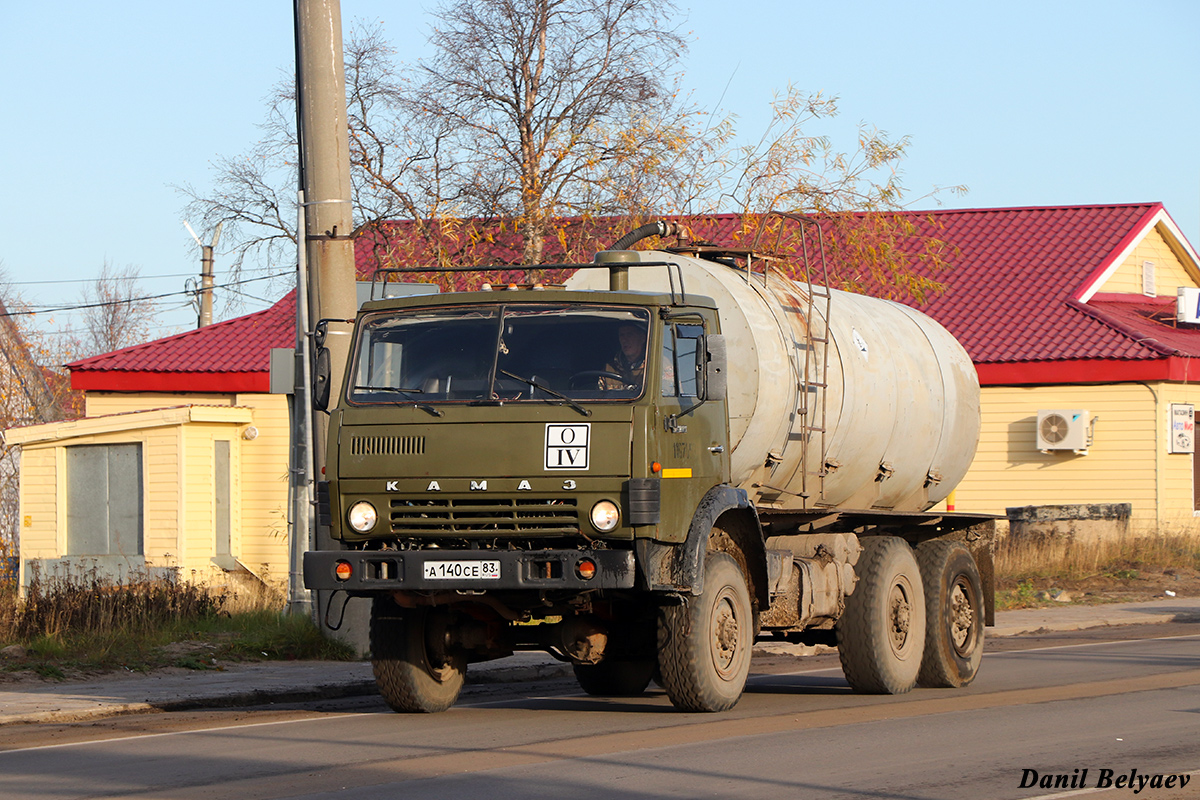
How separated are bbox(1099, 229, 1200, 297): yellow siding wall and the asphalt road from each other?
2281 centimetres

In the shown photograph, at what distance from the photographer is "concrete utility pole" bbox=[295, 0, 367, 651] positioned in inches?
604

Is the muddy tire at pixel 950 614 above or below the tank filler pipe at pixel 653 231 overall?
below

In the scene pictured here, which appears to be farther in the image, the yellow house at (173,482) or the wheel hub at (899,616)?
the yellow house at (173,482)

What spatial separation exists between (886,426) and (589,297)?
4.07 m

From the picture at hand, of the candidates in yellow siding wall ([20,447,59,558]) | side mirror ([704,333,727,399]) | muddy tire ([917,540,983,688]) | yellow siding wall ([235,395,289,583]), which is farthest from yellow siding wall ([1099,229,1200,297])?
side mirror ([704,333,727,399])

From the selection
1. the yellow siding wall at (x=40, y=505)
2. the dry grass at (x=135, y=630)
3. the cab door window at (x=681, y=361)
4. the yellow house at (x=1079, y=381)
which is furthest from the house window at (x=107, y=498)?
the cab door window at (x=681, y=361)

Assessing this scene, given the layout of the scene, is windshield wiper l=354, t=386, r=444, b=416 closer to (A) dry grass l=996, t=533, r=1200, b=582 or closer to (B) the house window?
(A) dry grass l=996, t=533, r=1200, b=582

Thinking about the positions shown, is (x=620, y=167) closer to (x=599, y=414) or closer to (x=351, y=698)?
(x=351, y=698)

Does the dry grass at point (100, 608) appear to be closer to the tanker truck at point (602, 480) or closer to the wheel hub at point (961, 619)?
the tanker truck at point (602, 480)

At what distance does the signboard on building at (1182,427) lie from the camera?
30.9m

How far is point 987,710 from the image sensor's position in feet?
38.2

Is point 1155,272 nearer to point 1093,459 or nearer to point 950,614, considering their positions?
point 1093,459

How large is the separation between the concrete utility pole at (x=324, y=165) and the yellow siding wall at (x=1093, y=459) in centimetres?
1801

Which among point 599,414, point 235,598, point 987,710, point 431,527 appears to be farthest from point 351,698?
point 235,598
